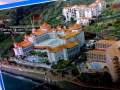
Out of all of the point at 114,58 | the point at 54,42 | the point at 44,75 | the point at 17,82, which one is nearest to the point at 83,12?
the point at 54,42

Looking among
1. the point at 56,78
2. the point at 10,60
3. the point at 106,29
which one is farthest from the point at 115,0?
the point at 10,60

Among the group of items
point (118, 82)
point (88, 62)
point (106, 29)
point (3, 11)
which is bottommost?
point (118, 82)

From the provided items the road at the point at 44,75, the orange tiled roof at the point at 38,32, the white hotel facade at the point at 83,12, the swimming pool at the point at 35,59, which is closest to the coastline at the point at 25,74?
the road at the point at 44,75

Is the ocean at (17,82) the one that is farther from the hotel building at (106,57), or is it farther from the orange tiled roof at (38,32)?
the hotel building at (106,57)

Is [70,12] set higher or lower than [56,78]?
higher

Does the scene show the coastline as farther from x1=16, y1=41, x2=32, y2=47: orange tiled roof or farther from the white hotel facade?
the white hotel facade

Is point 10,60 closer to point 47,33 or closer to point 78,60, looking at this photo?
point 47,33

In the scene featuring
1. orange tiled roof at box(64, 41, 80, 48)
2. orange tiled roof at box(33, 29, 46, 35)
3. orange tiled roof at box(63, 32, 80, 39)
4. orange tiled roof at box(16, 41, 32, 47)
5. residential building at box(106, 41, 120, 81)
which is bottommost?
residential building at box(106, 41, 120, 81)

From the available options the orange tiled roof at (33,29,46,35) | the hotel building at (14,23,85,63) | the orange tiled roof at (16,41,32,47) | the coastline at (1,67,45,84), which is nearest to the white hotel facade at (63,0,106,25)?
the hotel building at (14,23,85,63)
